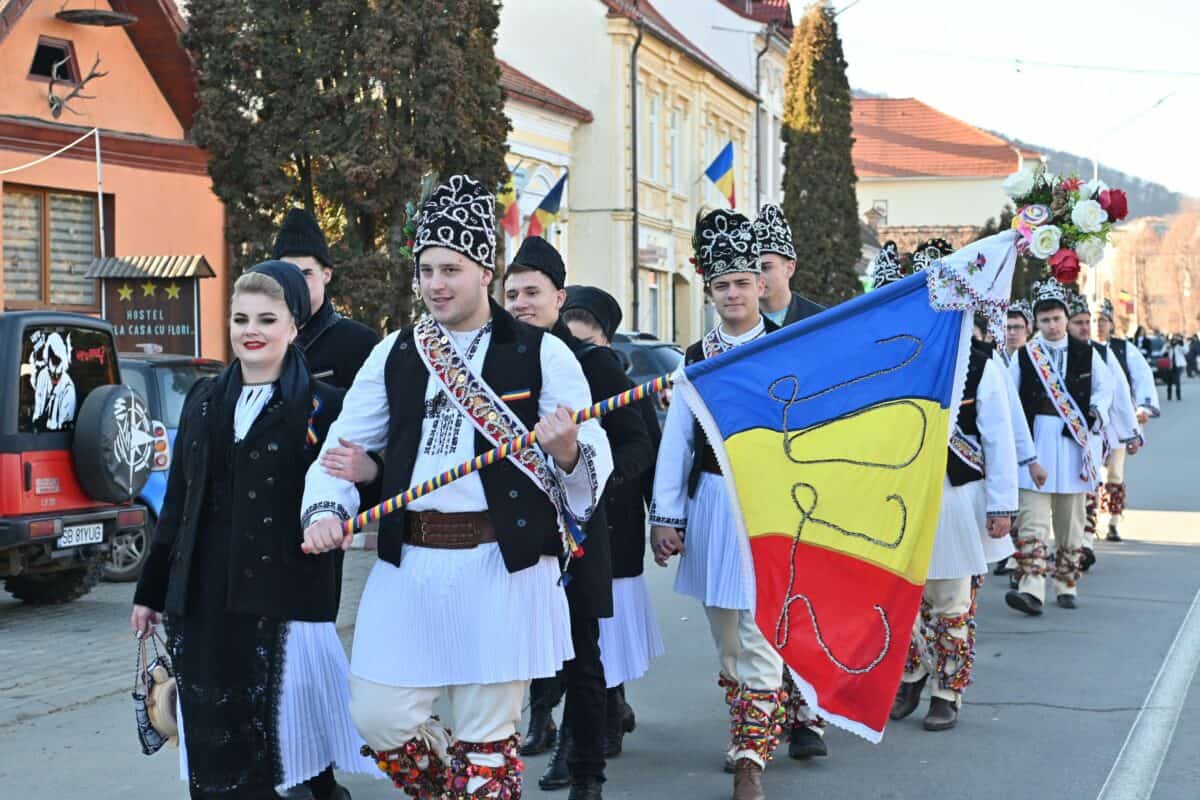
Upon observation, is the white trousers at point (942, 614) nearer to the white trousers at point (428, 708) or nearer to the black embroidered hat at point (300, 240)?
the black embroidered hat at point (300, 240)

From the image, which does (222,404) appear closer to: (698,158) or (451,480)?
(451,480)

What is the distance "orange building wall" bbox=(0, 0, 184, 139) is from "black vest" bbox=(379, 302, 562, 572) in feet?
48.7

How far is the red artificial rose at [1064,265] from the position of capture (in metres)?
6.02

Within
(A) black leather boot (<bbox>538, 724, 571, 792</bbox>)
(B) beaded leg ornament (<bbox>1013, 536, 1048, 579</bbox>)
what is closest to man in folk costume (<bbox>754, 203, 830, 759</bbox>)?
(A) black leather boot (<bbox>538, 724, 571, 792</bbox>)

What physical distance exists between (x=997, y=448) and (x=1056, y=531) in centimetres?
397

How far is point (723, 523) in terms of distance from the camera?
6469mm

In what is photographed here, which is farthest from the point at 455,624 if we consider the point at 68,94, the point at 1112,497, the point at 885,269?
the point at 68,94

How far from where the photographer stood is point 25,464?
10328mm

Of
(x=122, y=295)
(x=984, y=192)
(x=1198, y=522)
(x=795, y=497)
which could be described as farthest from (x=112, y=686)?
(x=984, y=192)

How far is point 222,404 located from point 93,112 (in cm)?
1568

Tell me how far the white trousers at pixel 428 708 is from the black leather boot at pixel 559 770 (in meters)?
1.67

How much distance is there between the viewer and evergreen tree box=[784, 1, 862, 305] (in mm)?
42906

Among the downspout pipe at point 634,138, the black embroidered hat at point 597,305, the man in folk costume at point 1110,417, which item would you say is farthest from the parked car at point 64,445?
the downspout pipe at point 634,138

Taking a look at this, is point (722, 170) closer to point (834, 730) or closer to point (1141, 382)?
point (1141, 382)
